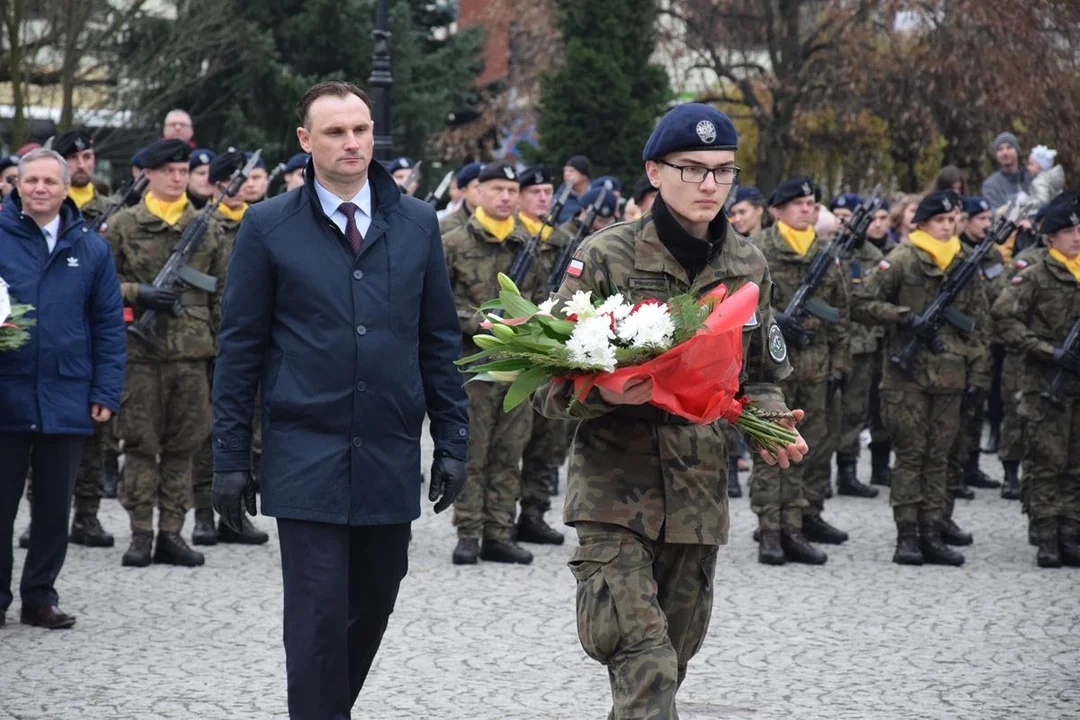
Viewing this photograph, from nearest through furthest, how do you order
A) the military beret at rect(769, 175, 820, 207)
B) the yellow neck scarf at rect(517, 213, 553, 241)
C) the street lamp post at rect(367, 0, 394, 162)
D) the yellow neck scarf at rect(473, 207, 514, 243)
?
the yellow neck scarf at rect(473, 207, 514, 243) → the military beret at rect(769, 175, 820, 207) → the yellow neck scarf at rect(517, 213, 553, 241) → the street lamp post at rect(367, 0, 394, 162)

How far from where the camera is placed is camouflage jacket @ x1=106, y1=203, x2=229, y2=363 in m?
10.2

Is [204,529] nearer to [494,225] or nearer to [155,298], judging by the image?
[155,298]

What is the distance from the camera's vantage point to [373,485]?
18.0ft

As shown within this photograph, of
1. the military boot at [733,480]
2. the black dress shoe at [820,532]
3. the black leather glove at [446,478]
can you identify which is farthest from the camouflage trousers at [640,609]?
the military boot at [733,480]

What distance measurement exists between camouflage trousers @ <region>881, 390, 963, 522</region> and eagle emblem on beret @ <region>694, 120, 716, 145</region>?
573cm

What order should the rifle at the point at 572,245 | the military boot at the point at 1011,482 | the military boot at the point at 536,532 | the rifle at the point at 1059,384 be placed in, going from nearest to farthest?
the rifle at the point at 1059,384, the military boot at the point at 536,532, the rifle at the point at 572,245, the military boot at the point at 1011,482

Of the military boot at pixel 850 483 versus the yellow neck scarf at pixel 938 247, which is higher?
the yellow neck scarf at pixel 938 247

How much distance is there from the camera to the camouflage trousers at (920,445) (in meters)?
10.8

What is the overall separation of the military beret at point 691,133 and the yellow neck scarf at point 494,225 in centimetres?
539

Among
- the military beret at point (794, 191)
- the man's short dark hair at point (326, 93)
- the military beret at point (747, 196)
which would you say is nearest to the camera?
the man's short dark hair at point (326, 93)

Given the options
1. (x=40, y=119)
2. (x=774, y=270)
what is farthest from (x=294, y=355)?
(x=40, y=119)

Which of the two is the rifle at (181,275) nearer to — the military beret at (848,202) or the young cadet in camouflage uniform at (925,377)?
the young cadet in camouflage uniform at (925,377)

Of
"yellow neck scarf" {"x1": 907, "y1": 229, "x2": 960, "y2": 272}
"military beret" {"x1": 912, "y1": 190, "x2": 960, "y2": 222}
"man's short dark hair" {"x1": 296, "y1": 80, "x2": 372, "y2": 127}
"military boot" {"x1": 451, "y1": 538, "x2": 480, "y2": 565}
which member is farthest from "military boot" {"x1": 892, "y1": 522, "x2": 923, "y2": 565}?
"man's short dark hair" {"x1": 296, "y1": 80, "x2": 372, "y2": 127}

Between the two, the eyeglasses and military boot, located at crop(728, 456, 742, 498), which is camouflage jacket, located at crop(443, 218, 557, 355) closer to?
military boot, located at crop(728, 456, 742, 498)
